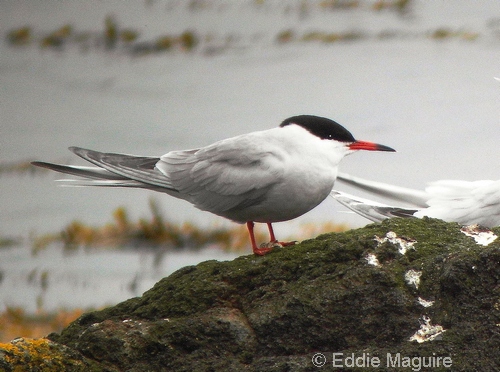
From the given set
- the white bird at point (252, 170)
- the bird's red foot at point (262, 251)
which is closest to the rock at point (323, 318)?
the bird's red foot at point (262, 251)

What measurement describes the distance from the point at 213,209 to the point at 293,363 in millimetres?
1229

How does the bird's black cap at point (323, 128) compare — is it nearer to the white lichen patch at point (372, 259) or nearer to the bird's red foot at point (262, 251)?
the bird's red foot at point (262, 251)

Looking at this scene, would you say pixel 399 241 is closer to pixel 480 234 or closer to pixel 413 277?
pixel 413 277

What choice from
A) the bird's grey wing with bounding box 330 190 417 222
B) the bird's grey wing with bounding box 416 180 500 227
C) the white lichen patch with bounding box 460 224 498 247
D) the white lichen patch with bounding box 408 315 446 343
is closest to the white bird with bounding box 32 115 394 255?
the white lichen patch with bounding box 460 224 498 247

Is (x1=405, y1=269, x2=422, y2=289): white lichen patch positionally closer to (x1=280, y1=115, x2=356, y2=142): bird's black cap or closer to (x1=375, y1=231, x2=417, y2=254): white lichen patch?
(x1=375, y1=231, x2=417, y2=254): white lichen patch

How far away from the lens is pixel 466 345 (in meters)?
2.70

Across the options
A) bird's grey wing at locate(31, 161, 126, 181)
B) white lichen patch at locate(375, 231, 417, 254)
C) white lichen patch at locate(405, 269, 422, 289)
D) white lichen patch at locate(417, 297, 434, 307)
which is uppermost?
A: bird's grey wing at locate(31, 161, 126, 181)

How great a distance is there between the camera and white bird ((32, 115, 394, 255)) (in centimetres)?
355

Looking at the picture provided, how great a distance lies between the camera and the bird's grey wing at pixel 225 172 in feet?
11.8

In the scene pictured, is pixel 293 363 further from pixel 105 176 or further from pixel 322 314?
pixel 105 176

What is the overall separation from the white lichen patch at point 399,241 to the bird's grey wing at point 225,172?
606 millimetres

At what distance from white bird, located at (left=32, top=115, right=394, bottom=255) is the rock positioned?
0.39 metres

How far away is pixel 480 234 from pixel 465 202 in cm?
178

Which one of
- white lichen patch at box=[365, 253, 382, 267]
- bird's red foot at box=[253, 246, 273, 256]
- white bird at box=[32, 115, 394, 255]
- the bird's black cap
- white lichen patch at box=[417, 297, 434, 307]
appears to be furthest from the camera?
the bird's black cap
